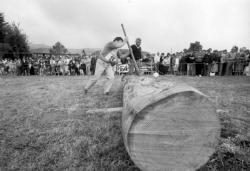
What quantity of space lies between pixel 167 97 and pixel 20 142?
2.13 meters

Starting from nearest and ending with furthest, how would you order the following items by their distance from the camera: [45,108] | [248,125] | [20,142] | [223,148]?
1. [223,148]
2. [20,142]
3. [248,125]
4. [45,108]

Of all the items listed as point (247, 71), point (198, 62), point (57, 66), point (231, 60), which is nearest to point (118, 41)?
point (198, 62)

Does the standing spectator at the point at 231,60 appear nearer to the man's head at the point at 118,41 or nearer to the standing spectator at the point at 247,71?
the standing spectator at the point at 247,71

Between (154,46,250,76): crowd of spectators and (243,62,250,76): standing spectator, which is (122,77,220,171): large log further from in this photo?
(243,62,250,76): standing spectator

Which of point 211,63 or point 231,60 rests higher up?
point 231,60

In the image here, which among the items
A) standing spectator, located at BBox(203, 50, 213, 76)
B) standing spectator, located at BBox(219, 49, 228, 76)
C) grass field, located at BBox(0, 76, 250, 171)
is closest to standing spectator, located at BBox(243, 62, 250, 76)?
standing spectator, located at BBox(219, 49, 228, 76)

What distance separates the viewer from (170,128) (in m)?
1.51

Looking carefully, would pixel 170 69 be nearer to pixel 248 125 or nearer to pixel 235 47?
pixel 235 47

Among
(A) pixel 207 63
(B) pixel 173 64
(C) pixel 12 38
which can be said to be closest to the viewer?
(A) pixel 207 63

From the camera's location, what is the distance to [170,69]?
13.1 meters

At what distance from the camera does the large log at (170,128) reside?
147 cm

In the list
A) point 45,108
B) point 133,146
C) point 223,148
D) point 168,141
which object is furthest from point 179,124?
point 45,108

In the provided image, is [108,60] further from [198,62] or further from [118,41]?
[198,62]

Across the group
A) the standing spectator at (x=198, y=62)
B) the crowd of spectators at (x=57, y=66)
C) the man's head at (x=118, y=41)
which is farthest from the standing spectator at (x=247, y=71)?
the crowd of spectators at (x=57, y=66)
